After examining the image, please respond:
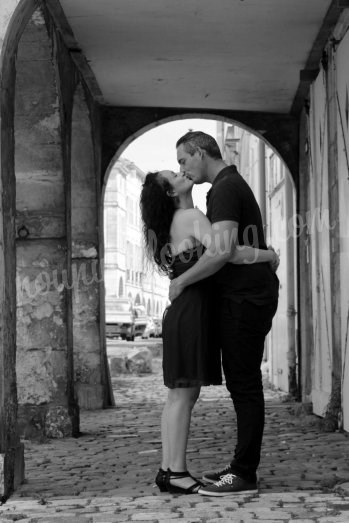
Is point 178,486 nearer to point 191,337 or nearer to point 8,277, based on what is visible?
point 191,337

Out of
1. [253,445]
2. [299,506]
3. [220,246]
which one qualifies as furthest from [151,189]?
[299,506]

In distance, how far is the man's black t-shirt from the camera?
17.0 feet

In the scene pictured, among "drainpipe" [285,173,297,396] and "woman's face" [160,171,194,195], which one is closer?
"woman's face" [160,171,194,195]

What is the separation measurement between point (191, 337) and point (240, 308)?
303 millimetres

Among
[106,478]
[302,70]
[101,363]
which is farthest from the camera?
[101,363]

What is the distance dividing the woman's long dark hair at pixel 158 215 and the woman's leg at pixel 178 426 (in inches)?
27.5

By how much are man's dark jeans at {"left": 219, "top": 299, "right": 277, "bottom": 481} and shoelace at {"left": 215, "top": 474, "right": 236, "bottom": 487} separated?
0.13ft

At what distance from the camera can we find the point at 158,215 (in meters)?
5.33

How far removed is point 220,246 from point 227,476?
1245mm

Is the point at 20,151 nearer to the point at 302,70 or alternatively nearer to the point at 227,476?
the point at 302,70

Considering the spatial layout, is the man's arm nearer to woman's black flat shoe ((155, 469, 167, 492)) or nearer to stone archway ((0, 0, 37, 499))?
woman's black flat shoe ((155, 469, 167, 492))

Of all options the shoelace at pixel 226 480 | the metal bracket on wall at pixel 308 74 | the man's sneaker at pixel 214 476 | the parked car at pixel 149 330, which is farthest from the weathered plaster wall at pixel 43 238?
the parked car at pixel 149 330

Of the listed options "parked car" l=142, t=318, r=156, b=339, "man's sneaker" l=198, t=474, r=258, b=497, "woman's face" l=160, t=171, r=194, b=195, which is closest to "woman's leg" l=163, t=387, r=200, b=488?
"man's sneaker" l=198, t=474, r=258, b=497

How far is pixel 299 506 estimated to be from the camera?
4.86 metres
